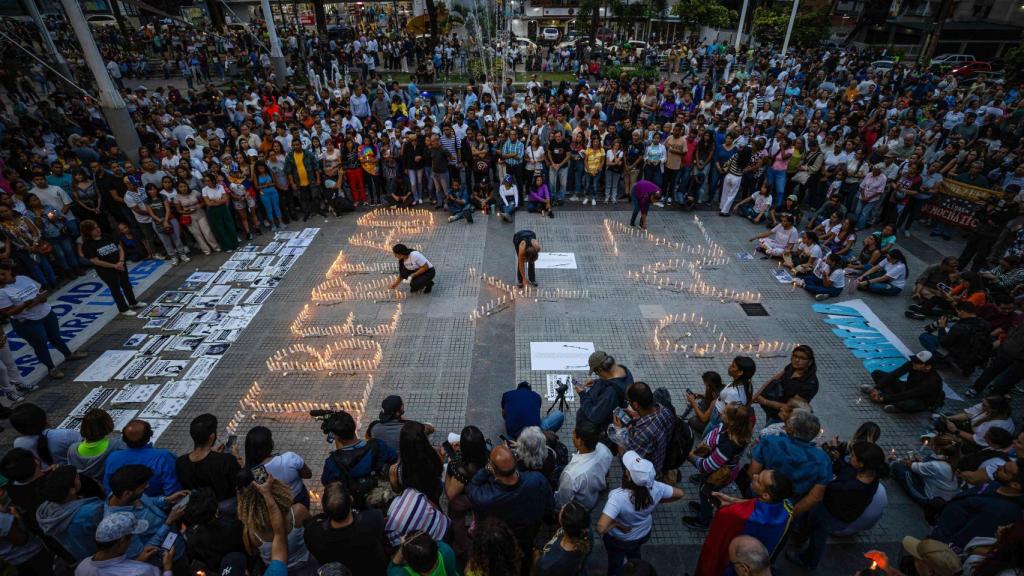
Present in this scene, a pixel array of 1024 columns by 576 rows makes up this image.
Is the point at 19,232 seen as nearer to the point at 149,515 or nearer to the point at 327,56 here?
the point at 149,515

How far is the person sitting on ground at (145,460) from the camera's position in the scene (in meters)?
4.24

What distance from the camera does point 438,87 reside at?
2627 cm

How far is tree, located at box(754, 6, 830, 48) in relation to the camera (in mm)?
32656

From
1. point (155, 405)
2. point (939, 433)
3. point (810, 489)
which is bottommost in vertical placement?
point (155, 405)

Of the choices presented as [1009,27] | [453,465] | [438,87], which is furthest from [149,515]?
[1009,27]

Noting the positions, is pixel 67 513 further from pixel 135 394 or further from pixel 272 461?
pixel 135 394

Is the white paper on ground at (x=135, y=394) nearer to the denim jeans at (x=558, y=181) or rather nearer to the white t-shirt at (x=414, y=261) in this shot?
the white t-shirt at (x=414, y=261)

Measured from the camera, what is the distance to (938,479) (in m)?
5.12

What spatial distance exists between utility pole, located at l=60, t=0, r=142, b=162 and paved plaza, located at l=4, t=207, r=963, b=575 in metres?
4.57

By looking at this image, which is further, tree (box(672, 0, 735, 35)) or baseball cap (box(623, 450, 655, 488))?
tree (box(672, 0, 735, 35))

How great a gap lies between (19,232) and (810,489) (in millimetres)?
12315

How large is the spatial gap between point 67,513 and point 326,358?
3.94 meters

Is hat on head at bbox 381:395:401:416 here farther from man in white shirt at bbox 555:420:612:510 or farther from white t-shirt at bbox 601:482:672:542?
white t-shirt at bbox 601:482:672:542

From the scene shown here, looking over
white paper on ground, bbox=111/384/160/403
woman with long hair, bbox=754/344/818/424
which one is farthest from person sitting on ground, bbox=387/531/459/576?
white paper on ground, bbox=111/384/160/403
